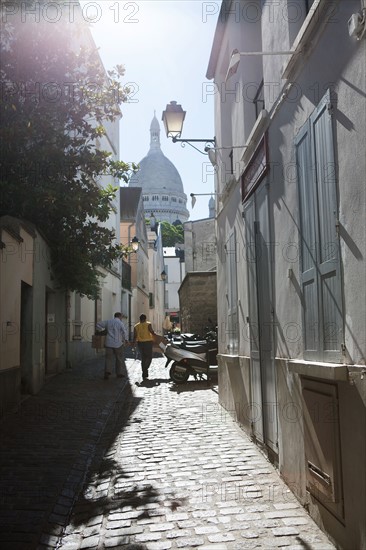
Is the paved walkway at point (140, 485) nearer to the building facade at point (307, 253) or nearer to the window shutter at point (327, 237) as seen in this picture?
the building facade at point (307, 253)

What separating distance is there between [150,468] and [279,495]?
5.11ft

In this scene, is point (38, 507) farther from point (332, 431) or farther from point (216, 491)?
point (332, 431)

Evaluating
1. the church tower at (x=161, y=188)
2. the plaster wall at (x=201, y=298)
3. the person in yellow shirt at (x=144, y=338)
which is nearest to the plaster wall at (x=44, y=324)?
the person in yellow shirt at (x=144, y=338)

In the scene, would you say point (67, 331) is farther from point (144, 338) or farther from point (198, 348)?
point (198, 348)

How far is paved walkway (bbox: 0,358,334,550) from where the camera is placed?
3957mm

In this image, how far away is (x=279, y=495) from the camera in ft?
15.7

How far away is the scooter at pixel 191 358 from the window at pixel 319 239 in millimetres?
8536

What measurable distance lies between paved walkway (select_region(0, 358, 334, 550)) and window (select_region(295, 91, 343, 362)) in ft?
4.46

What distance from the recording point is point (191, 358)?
42.2 ft

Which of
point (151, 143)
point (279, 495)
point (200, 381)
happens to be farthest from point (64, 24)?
point (151, 143)

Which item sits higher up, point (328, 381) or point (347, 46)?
point (347, 46)

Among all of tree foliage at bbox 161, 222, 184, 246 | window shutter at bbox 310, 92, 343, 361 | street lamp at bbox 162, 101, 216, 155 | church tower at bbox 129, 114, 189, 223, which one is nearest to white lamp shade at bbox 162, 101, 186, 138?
street lamp at bbox 162, 101, 216, 155

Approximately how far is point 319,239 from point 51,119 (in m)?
9.30

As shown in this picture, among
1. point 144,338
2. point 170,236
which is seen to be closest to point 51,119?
point 144,338
